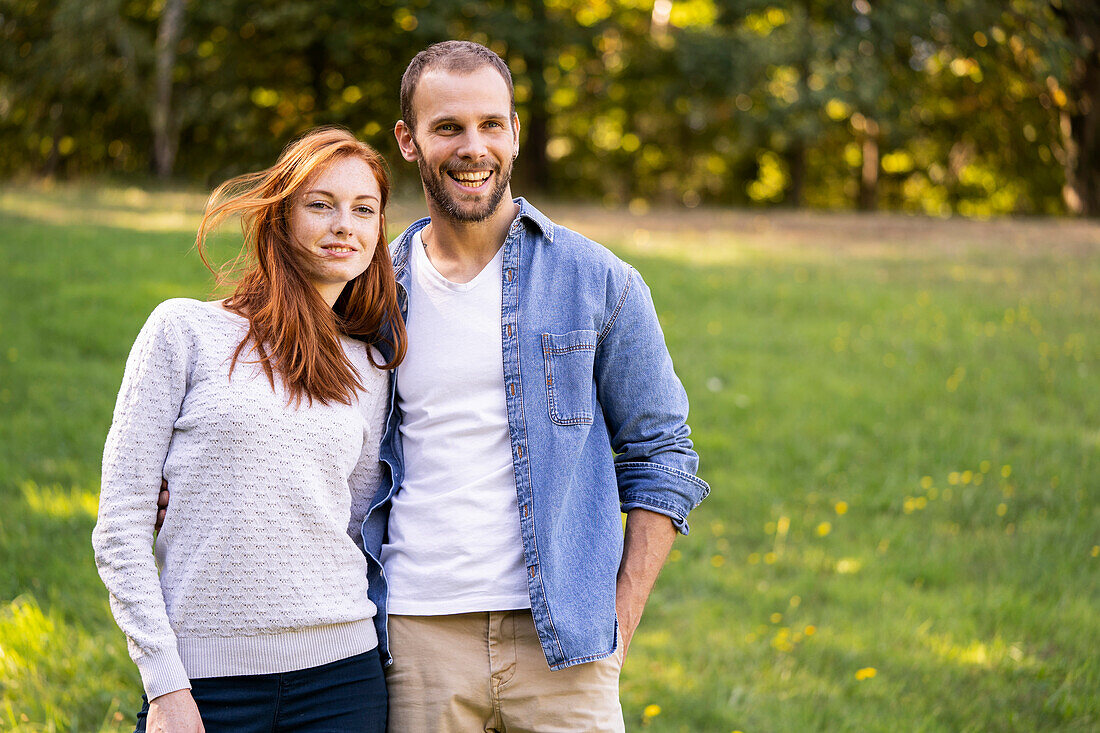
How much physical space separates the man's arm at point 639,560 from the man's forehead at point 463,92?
1157 mm

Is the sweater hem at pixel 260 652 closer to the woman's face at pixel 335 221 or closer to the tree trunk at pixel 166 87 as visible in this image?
the woman's face at pixel 335 221

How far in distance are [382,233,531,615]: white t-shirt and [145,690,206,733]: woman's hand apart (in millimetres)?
534

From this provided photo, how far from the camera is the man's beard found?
8.45 feet

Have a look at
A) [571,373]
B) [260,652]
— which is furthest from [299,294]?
[260,652]

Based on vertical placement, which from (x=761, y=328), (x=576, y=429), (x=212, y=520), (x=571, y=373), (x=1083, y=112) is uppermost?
(x=1083, y=112)

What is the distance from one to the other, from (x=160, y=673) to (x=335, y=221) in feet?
3.70

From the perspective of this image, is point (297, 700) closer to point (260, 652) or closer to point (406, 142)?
point (260, 652)

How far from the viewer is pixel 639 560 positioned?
262 centimetres

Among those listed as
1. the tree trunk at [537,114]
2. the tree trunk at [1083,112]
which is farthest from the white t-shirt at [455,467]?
the tree trunk at [1083,112]

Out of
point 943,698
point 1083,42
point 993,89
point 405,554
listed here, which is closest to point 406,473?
point 405,554

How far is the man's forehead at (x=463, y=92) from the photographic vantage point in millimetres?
2533

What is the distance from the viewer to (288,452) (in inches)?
88.0

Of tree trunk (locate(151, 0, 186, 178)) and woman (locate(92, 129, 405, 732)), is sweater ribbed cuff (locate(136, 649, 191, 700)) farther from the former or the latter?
tree trunk (locate(151, 0, 186, 178))

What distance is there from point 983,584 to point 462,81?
4171 mm
